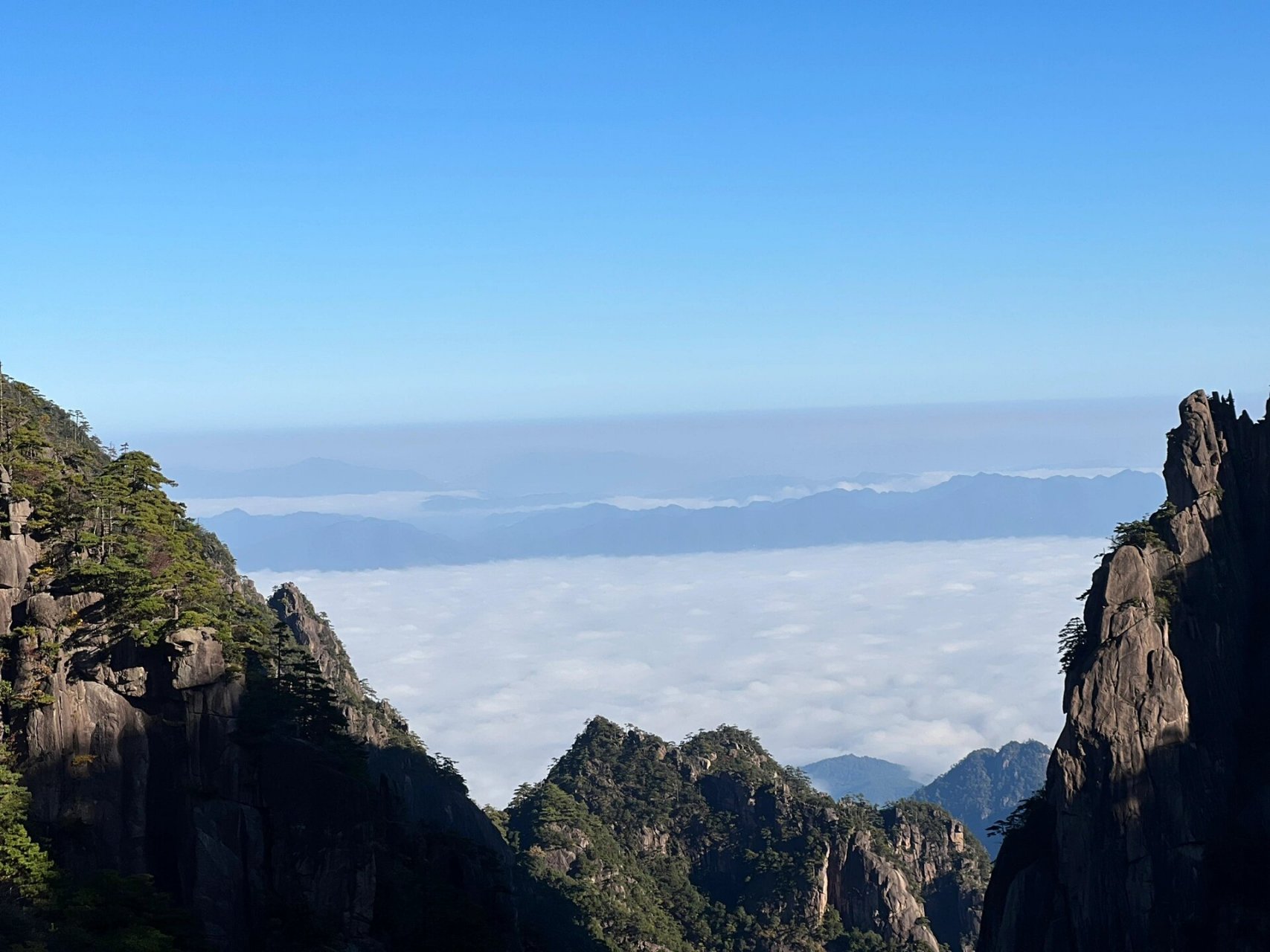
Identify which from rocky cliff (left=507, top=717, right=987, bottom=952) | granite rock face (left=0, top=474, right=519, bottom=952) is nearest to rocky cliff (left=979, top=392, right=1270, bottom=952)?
granite rock face (left=0, top=474, right=519, bottom=952)

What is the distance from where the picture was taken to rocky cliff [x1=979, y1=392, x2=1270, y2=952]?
53750mm

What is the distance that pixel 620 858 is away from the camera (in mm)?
95062

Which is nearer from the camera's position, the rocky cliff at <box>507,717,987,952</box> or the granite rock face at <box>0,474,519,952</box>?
the granite rock face at <box>0,474,519,952</box>

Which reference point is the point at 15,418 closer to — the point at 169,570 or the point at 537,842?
the point at 169,570

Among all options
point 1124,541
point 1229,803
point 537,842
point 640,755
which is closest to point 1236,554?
point 1124,541

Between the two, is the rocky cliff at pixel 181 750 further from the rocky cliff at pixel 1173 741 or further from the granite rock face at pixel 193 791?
the rocky cliff at pixel 1173 741

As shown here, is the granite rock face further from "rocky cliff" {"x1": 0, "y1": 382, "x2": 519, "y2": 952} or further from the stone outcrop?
the stone outcrop

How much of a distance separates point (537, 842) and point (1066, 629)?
143 feet

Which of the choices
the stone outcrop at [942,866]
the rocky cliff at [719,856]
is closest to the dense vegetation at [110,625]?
the rocky cliff at [719,856]

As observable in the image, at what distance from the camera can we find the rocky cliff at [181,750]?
4091 cm

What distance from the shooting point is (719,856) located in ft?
324

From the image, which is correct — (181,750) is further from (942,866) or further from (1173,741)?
(942,866)

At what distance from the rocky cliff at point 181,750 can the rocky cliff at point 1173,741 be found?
2501 centimetres

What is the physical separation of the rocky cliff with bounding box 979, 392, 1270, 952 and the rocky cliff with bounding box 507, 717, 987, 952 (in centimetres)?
3014
